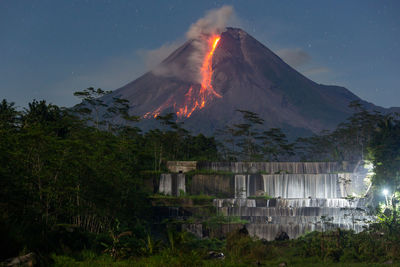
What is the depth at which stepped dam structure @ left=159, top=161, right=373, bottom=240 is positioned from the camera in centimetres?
4203

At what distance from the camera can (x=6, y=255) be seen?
14.0 metres

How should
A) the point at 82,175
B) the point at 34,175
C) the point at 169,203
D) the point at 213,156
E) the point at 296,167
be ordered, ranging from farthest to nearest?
the point at 213,156 → the point at 296,167 → the point at 169,203 → the point at 82,175 → the point at 34,175

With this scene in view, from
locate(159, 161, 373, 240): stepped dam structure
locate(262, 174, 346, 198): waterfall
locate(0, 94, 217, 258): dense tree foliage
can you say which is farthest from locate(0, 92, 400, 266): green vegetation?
locate(262, 174, 346, 198): waterfall

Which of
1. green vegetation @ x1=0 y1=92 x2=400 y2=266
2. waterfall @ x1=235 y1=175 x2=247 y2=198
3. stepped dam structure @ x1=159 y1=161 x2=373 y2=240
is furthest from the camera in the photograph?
waterfall @ x1=235 y1=175 x2=247 y2=198

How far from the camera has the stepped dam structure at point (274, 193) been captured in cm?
4203

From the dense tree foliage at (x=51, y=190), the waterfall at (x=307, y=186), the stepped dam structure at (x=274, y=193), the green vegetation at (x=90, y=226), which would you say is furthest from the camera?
the waterfall at (x=307, y=186)

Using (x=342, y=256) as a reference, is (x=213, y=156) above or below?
above

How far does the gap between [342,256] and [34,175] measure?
15.1m

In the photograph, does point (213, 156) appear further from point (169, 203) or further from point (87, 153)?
point (87, 153)

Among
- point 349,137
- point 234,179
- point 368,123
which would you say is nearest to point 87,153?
point 234,179

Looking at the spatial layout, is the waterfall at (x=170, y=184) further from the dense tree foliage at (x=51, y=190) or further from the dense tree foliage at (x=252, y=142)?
the dense tree foliage at (x=252, y=142)

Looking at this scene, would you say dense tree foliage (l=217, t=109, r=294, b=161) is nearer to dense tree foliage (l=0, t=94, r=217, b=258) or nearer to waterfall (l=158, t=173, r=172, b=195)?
waterfall (l=158, t=173, r=172, b=195)

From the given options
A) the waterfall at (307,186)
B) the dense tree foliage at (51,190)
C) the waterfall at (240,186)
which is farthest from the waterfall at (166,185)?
the dense tree foliage at (51,190)

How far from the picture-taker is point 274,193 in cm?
5503
